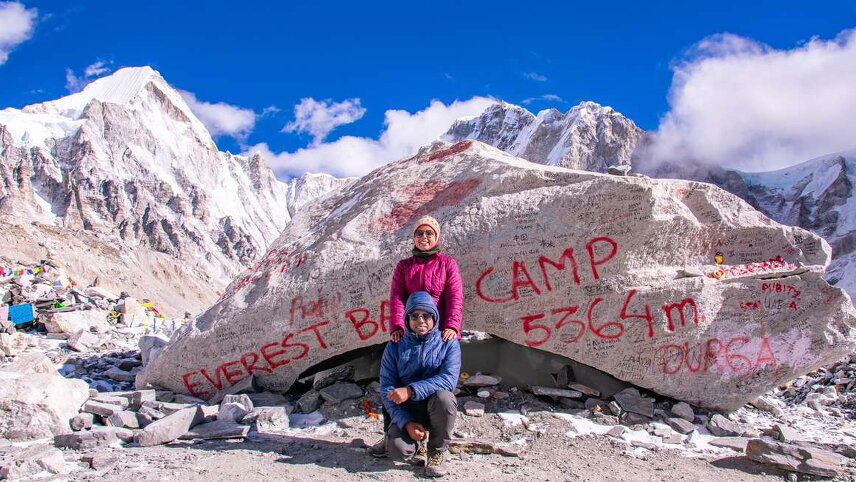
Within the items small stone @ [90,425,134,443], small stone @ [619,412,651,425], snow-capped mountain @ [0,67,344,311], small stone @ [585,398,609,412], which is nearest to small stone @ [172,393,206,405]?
small stone @ [90,425,134,443]

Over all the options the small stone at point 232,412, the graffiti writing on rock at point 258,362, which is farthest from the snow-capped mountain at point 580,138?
the small stone at point 232,412

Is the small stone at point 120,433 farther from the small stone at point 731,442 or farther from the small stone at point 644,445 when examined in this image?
the small stone at point 731,442

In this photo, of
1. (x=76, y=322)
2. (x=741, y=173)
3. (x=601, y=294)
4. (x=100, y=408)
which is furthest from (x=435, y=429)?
(x=741, y=173)

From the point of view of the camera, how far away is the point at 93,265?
1502 inches

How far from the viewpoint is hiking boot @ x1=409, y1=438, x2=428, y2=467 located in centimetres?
474

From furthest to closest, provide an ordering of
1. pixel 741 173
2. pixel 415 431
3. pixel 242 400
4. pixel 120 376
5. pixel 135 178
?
pixel 741 173 → pixel 135 178 → pixel 120 376 → pixel 242 400 → pixel 415 431

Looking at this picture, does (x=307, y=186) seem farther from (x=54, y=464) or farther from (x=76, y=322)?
(x=54, y=464)

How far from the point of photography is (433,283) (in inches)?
210

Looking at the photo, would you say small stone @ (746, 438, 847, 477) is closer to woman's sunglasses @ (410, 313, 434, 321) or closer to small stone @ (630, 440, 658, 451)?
small stone @ (630, 440, 658, 451)

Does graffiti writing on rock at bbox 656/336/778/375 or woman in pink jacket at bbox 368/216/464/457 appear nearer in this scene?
woman in pink jacket at bbox 368/216/464/457

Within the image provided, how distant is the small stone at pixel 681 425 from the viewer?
5977mm

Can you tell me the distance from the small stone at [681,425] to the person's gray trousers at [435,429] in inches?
108

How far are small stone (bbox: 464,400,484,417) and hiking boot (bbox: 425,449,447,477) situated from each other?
4.58 ft

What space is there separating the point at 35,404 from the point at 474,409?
421 centimetres
